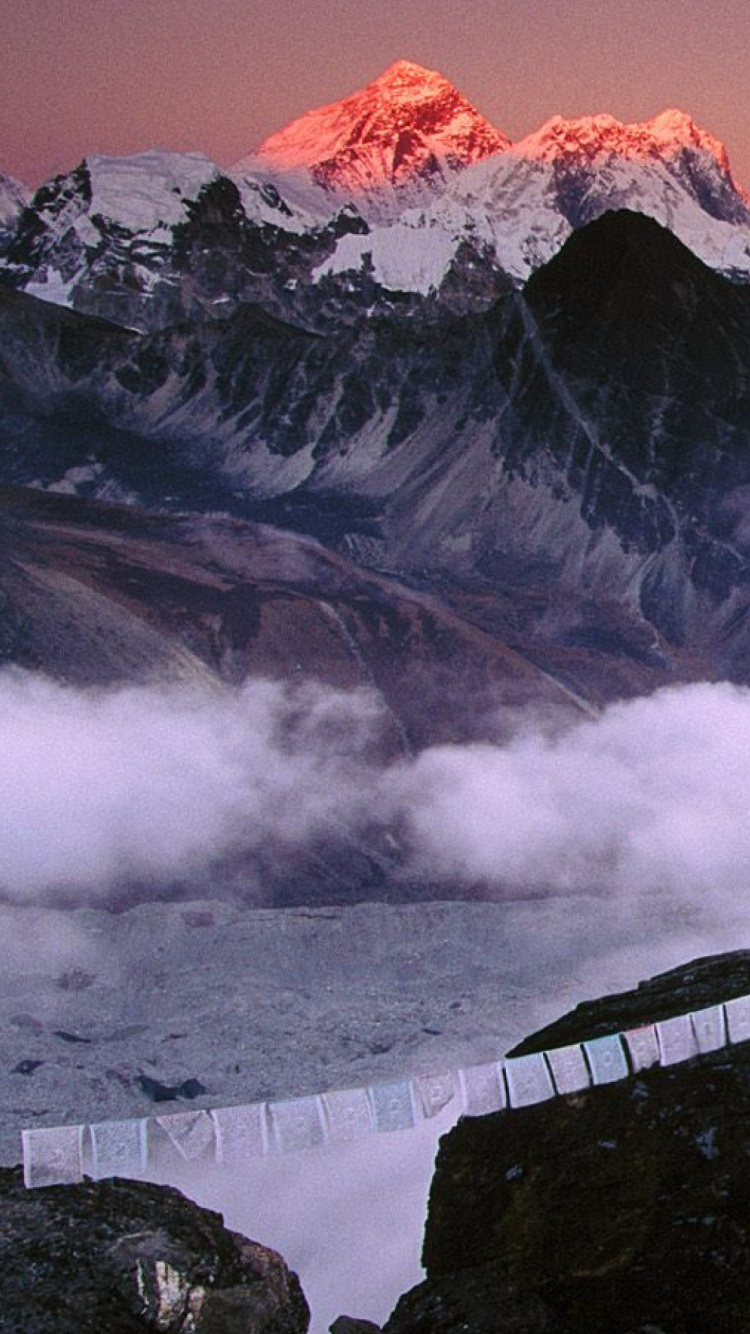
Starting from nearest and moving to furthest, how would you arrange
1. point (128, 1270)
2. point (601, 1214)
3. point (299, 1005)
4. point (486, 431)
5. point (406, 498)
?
point (128, 1270)
point (601, 1214)
point (299, 1005)
point (406, 498)
point (486, 431)

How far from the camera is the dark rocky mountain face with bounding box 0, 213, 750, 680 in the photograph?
13938 centimetres

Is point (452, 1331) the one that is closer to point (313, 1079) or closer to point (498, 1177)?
point (498, 1177)

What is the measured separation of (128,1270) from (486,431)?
5329 inches

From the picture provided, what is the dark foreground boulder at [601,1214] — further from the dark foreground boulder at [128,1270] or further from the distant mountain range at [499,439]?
the distant mountain range at [499,439]

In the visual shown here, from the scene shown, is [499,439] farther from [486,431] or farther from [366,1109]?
[366,1109]

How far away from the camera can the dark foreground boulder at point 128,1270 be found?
76.6 feet

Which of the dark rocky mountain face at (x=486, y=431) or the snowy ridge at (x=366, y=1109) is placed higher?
the dark rocky mountain face at (x=486, y=431)

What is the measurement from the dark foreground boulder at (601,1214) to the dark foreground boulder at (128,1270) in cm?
258

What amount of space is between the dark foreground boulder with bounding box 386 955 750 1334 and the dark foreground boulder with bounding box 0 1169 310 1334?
2.58 m

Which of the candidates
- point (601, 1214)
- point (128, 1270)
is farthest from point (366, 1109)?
point (128, 1270)

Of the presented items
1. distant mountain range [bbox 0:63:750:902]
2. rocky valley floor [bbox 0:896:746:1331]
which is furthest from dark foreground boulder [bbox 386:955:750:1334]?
distant mountain range [bbox 0:63:750:902]

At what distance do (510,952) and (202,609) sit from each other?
36022mm

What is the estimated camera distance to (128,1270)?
79.0 ft

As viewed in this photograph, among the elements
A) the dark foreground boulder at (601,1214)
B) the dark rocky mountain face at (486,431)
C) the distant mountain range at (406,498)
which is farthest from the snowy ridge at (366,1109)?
the dark rocky mountain face at (486,431)
